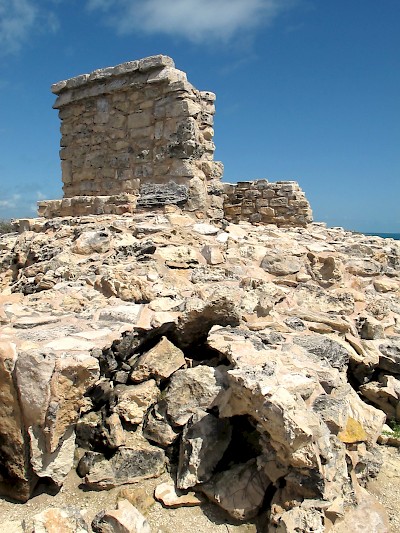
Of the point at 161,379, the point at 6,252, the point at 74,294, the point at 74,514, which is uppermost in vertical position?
the point at 6,252

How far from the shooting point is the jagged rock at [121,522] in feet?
8.40

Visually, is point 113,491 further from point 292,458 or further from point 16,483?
point 292,458

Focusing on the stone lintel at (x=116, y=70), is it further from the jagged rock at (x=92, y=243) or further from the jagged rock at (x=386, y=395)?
the jagged rock at (x=386, y=395)

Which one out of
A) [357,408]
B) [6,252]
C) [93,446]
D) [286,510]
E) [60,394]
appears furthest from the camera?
[6,252]

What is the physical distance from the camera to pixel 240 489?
2.81m

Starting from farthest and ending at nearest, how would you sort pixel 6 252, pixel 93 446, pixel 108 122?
pixel 108 122, pixel 6 252, pixel 93 446

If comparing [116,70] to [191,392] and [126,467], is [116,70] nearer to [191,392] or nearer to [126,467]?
[191,392]

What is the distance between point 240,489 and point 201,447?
1.14ft

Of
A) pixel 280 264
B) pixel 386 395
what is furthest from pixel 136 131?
pixel 386 395

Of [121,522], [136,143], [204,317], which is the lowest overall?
[121,522]

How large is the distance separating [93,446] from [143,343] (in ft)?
2.83

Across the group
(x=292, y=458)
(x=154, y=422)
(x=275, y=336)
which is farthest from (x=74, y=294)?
(x=292, y=458)

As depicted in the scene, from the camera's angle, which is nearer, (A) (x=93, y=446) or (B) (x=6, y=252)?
(A) (x=93, y=446)

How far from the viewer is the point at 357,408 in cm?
342
